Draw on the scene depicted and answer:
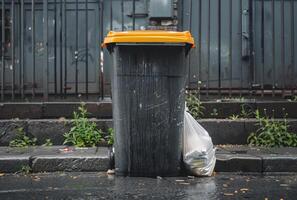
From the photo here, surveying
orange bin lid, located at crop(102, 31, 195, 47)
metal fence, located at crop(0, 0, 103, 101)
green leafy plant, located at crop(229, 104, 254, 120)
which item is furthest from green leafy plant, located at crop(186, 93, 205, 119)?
metal fence, located at crop(0, 0, 103, 101)

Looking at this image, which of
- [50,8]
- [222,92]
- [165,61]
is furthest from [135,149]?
[50,8]

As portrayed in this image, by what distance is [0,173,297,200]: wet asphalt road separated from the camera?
5211 mm

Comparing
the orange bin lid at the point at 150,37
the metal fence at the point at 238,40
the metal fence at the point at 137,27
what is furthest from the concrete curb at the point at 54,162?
the metal fence at the point at 238,40

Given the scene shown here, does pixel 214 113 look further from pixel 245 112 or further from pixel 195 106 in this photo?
pixel 245 112

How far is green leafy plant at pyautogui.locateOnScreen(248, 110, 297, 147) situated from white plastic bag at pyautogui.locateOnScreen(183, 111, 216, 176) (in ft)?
3.95

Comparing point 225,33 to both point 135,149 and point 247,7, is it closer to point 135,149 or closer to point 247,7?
point 247,7

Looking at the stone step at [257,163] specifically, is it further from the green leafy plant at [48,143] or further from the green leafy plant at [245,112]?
the green leafy plant at [48,143]

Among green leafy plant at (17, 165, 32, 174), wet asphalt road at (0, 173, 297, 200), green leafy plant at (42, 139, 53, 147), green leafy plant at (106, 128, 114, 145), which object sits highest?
green leafy plant at (106, 128, 114, 145)

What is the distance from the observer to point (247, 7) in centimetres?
942

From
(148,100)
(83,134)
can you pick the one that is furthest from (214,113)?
(148,100)

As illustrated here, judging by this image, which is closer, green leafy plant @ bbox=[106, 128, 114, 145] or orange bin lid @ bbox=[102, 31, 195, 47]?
orange bin lid @ bbox=[102, 31, 195, 47]

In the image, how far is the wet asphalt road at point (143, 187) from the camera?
5211 millimetres

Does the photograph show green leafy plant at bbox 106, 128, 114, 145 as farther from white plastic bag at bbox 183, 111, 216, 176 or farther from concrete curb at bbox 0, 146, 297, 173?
white plastic bag at bbox 183, 111, 216, 176

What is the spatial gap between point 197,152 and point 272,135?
152 centimetres
